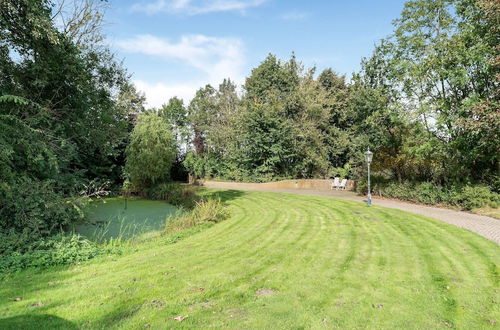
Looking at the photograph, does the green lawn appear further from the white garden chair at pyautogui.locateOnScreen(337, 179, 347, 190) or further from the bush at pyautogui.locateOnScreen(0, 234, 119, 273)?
the white garden chair at pyautogui.locateOnScreen(337, 179, 347, 190)

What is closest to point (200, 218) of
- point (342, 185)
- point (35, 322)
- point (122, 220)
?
point (122, 220)

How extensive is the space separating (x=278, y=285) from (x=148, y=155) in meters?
18.4

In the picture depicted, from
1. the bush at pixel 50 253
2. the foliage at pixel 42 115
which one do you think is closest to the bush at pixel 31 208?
the foliage at pixel 42 115

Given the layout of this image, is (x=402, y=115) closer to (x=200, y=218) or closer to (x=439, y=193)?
(x=439, y=193)

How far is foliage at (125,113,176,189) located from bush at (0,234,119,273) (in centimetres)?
1451

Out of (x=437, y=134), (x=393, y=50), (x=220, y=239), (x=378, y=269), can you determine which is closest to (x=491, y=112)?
(x=437, y=134)

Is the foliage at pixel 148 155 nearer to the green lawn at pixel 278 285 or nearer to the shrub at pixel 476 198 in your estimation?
the green lawn at pixel 278 285

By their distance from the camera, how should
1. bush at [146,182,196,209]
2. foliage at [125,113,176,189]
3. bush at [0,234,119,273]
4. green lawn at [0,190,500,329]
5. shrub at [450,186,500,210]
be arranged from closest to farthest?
green lawn at [0,190,500,329] < bush at [0,234,119,273] < shrub at [450,186,500,210] < bush at [146,182,196,209] < foliage at [125,113,176,189]

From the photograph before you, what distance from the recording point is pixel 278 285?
4852 millimetres

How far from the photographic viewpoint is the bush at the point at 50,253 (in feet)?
19.1

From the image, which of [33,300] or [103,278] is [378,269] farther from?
[33,300]

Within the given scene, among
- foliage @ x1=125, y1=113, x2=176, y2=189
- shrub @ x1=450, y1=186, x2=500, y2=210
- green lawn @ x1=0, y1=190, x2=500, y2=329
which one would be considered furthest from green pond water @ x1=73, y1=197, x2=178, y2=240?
shrub @ x1=450, y1=186, x2=500, y2=210

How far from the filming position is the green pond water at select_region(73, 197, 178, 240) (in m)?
10.0

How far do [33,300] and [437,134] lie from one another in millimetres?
15731
